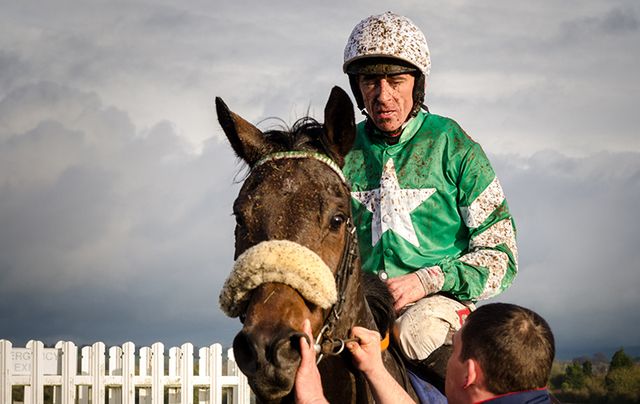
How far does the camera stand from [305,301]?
11.9ft

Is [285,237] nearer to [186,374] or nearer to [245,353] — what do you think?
[245,353]

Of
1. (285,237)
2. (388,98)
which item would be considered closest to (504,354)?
(285,237)

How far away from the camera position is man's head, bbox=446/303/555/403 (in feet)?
10.2

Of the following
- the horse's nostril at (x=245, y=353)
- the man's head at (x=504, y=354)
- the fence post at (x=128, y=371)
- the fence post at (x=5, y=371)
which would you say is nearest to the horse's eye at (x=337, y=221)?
the horse's nostril at (x=245, y=353)

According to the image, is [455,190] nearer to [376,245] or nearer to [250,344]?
[376,245]

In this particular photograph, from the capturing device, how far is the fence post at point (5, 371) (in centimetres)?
1209

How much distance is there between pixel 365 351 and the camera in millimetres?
3760

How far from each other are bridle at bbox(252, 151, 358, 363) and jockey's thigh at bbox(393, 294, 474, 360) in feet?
2.17

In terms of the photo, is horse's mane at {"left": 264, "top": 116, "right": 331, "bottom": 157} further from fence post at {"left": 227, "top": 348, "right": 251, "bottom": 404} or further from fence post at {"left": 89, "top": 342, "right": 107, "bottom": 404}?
fence post at {"left": 227, "top": 348, "right": 251, "bottom": 404}

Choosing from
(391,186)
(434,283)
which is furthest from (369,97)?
(434,283)

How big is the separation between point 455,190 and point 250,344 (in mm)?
2112

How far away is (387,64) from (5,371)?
358 inches

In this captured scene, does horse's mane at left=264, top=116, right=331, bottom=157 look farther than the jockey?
No

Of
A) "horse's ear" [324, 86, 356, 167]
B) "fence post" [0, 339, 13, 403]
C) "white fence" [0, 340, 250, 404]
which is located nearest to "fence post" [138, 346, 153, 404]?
"white fence" [0, 340, 250, 404]
